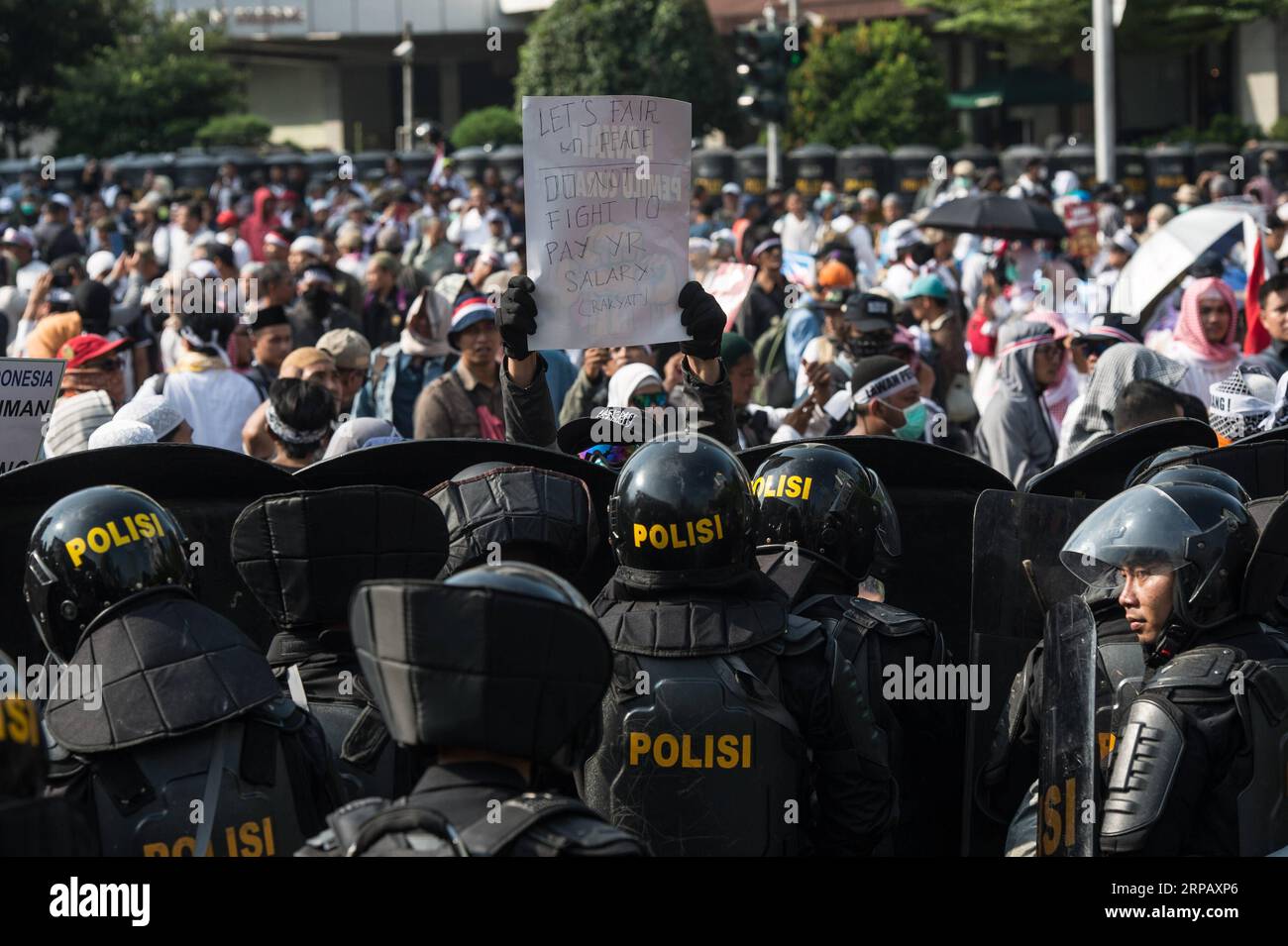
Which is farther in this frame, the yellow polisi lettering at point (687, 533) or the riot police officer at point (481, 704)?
the yellow polisi lettering at point (687, 533)

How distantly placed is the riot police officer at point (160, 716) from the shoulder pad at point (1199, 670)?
1.68m

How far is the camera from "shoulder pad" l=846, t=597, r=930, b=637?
407 centimetres

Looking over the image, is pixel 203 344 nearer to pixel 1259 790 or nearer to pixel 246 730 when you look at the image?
pixel 246 730

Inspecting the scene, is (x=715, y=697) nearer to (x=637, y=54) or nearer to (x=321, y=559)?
(x=321, y=559)

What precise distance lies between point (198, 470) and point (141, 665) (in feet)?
6.12

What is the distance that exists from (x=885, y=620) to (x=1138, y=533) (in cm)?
Answer: 64

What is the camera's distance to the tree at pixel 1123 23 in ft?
111

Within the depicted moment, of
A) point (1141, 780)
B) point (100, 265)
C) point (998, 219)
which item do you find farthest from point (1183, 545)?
point (100, 265)

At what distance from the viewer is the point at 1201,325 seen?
8.25 meters

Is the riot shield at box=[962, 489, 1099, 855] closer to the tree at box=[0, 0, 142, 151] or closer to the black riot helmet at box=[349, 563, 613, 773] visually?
the black riot helmet at box=[349, 563, 613, 773]

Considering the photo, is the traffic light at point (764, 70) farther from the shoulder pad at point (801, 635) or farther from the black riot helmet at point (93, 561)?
the black riot helmet at point (93, 561)

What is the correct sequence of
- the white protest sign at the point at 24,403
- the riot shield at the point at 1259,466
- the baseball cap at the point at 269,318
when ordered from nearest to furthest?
1. the white protest sign at the point at 24,403
2. the riot shield at the point at 1259,466
3. the baseball cap at the point at 269,318

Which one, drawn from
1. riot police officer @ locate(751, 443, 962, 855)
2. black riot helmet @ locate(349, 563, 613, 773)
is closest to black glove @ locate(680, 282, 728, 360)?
riot police officer @ locate(751, 443, 962, 855)

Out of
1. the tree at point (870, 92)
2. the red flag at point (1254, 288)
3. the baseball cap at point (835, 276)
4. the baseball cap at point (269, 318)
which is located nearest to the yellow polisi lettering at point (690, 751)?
the baseball cap at point (269, 318)
